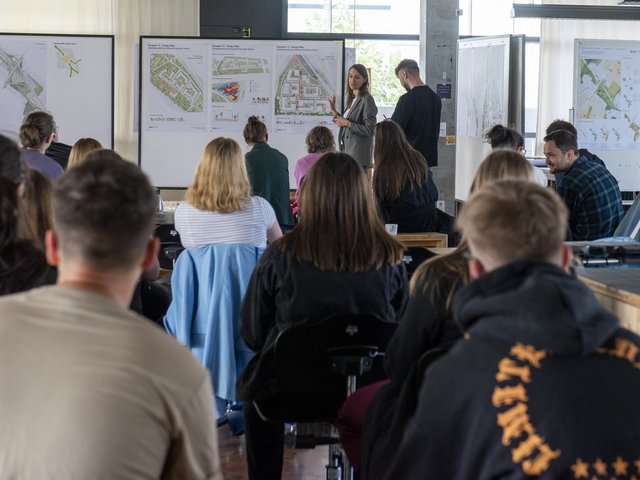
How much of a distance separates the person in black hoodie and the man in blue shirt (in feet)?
12.4

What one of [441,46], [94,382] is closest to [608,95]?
[441,46]

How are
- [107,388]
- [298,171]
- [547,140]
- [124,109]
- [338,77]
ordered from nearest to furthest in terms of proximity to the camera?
[107,388] < [547,140] < [298,171] < [338,77] < [124,109]

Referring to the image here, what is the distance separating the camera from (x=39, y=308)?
132 centimetres

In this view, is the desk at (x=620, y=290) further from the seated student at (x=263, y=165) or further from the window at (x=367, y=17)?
the window at (x=367, y=17)

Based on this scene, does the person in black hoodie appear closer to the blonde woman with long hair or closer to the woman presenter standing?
the blonde woman with long hair

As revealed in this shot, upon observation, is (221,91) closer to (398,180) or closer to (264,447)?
(398,180)

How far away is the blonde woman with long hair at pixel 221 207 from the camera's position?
13.9ft

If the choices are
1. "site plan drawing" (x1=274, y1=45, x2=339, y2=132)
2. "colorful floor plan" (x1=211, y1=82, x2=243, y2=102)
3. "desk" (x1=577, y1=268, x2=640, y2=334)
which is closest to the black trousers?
"desk" (x1=577, y1=268, x2=640, y2=334)

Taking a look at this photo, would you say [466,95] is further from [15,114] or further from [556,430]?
[556,430]

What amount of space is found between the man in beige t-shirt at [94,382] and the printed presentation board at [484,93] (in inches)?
317

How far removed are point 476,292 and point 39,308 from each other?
Result: 759 mm

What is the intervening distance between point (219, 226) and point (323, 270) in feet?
4.18

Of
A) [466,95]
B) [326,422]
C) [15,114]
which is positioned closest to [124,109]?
[15,114]

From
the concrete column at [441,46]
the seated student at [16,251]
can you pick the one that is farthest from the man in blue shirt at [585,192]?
the concrete column at [441,46]
